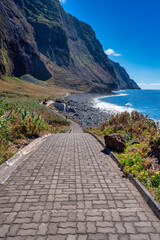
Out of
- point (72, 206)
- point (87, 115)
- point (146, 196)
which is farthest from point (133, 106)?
point (72, 206)

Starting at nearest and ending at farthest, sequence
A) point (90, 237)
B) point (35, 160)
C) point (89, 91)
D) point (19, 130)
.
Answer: point (90, 237) < point (35, 160) < point (19, 130) < point (89, 91)

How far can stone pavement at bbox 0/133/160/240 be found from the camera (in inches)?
121

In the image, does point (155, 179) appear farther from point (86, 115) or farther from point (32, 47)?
point (32, 47)

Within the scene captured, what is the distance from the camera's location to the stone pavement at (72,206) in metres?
3.07

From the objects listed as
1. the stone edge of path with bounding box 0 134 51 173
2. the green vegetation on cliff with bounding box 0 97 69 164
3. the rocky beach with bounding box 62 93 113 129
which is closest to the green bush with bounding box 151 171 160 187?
the stone edge of path with bounding box 0 134 51 173

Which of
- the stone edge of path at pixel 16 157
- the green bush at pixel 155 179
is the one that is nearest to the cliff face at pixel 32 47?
the stone edge of path at pixel 16 157

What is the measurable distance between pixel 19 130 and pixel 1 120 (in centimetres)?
252

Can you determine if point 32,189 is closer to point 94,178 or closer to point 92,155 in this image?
point 94,178

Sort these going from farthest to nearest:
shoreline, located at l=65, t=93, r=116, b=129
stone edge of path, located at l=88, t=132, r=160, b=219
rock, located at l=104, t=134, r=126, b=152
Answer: shoreline, located at l=65, t=93, r=116, b=129, rock, located at l=104, t=134, r=126, b=152, stone edge of path, located at l=88, t=132, r=160, b=219

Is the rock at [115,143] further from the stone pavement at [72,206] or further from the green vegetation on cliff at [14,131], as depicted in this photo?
the green vegetation on cliff at [14,131]

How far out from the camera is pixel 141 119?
1232cm

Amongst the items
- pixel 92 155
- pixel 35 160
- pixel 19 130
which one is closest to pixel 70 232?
pixel 35 160

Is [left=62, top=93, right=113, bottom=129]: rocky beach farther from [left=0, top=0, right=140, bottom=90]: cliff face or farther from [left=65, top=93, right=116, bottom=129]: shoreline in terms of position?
[left=0, top=0, right=140, bottom=90]: cliff face

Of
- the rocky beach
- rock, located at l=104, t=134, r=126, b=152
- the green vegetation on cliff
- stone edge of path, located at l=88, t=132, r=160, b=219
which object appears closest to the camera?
stone edge of path, located at l=88, t=132, r=160, b=219
